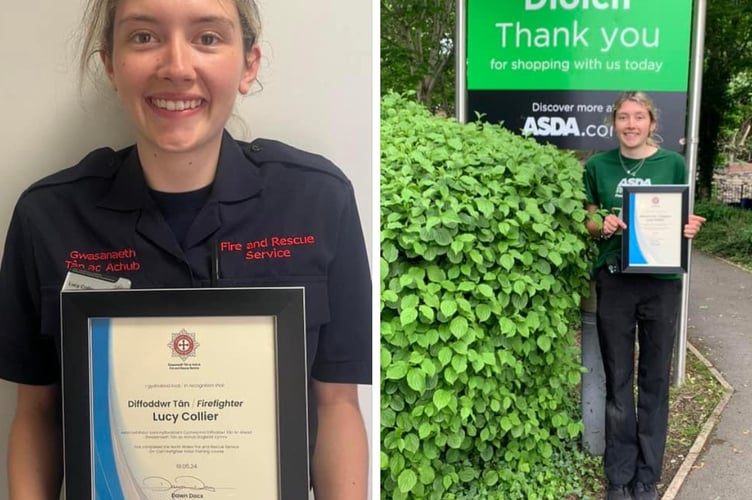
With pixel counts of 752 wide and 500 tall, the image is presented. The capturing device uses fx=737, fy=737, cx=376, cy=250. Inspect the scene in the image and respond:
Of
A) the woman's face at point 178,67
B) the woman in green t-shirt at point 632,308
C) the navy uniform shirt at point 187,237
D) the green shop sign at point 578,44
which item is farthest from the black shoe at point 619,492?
the woman's face at point 178,67

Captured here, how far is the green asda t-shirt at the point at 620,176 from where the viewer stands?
11.4 feet

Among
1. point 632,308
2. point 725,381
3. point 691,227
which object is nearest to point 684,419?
point 725,381

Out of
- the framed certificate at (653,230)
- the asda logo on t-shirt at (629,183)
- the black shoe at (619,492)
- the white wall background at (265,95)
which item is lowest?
the black shoe at (619,492)

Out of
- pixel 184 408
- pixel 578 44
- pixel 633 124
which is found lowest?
pixel 184 408

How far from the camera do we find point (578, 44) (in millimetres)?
3955

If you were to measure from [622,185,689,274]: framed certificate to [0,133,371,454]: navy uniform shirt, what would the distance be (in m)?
2.21

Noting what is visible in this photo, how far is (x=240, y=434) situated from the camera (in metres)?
1.38

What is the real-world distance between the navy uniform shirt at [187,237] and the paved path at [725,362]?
10.7ft

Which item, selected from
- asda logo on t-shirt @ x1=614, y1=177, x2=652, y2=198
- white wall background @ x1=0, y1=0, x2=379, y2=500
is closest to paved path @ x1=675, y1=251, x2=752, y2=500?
asda logo on t-shirt @ x1=614, y1=177, x2=652, y2=198

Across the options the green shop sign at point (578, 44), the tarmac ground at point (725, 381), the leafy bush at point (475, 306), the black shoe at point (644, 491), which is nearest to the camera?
the leafy bush at point (475, 306)

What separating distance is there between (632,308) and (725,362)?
10.3 ft

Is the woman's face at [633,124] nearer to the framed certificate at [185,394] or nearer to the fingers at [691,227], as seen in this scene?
the fingers at [691,227]

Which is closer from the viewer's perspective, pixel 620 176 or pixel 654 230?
pixel 654 230

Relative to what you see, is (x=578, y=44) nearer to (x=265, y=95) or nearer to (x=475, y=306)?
(x=475, y=306)
